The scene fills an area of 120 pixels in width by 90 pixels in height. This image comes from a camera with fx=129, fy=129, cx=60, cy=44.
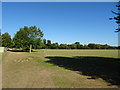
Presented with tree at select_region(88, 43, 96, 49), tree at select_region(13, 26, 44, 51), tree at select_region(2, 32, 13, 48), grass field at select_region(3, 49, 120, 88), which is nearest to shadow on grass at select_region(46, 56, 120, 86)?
grass field at select_region(3, 49, 120, 88)

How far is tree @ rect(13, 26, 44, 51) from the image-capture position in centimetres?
4341

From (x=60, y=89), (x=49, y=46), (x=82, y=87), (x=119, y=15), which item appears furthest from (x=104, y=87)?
(x=49, y=46)

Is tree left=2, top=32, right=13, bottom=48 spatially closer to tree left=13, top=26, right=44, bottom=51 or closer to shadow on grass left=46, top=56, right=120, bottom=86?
tree left=13, top=26, right=44, bottom=51

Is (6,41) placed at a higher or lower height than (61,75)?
higher

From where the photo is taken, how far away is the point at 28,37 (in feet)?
144

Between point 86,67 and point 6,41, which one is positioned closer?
point 86,67

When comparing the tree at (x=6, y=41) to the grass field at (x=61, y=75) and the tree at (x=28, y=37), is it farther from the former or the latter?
the grass field at (x=61, y=75)

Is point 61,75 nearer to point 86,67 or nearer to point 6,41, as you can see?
point 86,67

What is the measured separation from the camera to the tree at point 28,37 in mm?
43406

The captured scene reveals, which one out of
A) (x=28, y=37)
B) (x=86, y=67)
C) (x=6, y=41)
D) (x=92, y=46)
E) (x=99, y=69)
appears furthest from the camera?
(x=92, y=46)

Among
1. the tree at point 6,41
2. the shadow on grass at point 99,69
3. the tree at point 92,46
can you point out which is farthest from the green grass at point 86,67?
the tree at point 92,46

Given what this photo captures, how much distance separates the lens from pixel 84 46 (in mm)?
106562

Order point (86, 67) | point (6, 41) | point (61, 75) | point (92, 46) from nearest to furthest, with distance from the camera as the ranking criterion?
point (61, 75), point (86, 67), point (6, 41), point (92, 46)

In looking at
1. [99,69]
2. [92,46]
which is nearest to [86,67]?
[99,69]
